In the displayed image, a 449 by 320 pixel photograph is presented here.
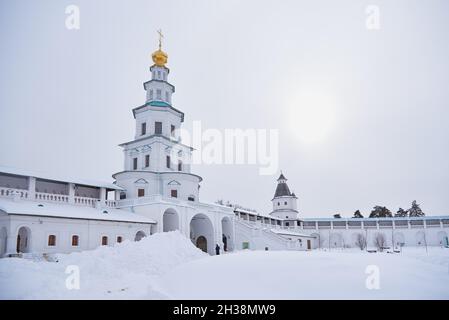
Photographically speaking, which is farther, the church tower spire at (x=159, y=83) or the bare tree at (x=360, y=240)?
the bare tree at (x=360, y=240)

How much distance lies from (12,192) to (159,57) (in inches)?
904

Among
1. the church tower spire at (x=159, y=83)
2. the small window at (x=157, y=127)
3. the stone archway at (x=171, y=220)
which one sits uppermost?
the church tower spire at (x=159, y=83)

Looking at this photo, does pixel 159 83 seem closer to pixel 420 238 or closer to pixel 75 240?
pixel 75 240

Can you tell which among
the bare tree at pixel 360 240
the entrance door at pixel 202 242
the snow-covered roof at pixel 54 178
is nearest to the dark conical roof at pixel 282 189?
the bare tree at pixel 360 240

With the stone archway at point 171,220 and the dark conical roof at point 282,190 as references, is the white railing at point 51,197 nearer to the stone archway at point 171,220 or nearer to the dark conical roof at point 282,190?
the stone archway at point 171,220

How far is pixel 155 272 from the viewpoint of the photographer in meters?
18.5

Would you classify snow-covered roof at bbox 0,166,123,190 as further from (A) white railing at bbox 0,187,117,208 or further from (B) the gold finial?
(B) the gold finial

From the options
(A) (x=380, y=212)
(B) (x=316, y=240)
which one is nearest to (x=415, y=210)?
(A) (x=380, y=212)

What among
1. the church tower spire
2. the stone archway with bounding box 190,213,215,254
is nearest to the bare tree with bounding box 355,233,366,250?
the stone archway with bounding box 190,213,215,254

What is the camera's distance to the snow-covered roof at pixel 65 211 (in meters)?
21.9

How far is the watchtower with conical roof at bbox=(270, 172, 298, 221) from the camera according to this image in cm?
6575

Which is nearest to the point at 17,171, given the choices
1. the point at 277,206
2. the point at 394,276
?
the point at 394,276

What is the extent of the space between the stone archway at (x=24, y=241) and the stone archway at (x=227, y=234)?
21.7 m
